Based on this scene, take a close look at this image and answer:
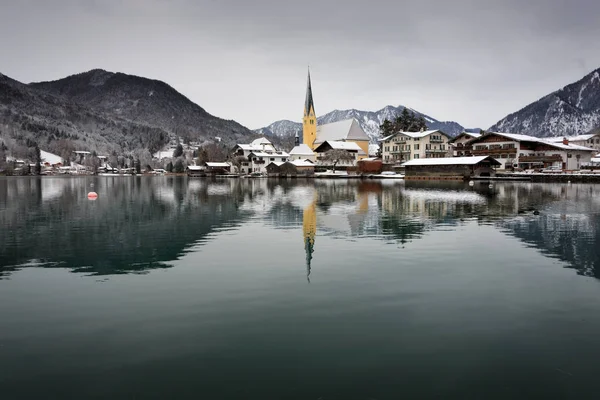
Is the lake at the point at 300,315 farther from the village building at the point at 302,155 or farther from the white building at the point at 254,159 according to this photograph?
the white building at the point at 254,159

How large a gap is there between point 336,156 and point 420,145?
87.6 feet

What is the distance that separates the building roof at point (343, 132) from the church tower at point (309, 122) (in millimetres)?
2821

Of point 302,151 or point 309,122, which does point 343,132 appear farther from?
point 302,151

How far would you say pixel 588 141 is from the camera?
131m

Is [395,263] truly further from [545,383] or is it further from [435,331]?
[545,383]

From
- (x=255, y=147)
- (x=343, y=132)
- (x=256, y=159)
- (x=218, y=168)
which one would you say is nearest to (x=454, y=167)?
(x=343, y=132)

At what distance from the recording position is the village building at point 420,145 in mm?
123919

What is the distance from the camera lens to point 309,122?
16438cm

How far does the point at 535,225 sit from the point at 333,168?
107886mm

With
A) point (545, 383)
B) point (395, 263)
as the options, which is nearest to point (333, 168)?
point (395, 263)

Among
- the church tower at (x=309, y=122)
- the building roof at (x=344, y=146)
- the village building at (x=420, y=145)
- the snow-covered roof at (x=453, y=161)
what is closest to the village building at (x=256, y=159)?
the building roof at (x=344, y=146)

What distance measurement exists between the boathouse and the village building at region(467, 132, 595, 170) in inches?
157

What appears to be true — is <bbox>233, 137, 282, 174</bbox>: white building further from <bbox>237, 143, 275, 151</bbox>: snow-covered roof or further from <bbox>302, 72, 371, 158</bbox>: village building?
<bbox>302, 72, 371, 158</bbox>: village building

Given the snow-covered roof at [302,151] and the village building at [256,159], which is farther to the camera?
the village building at [256,159]
